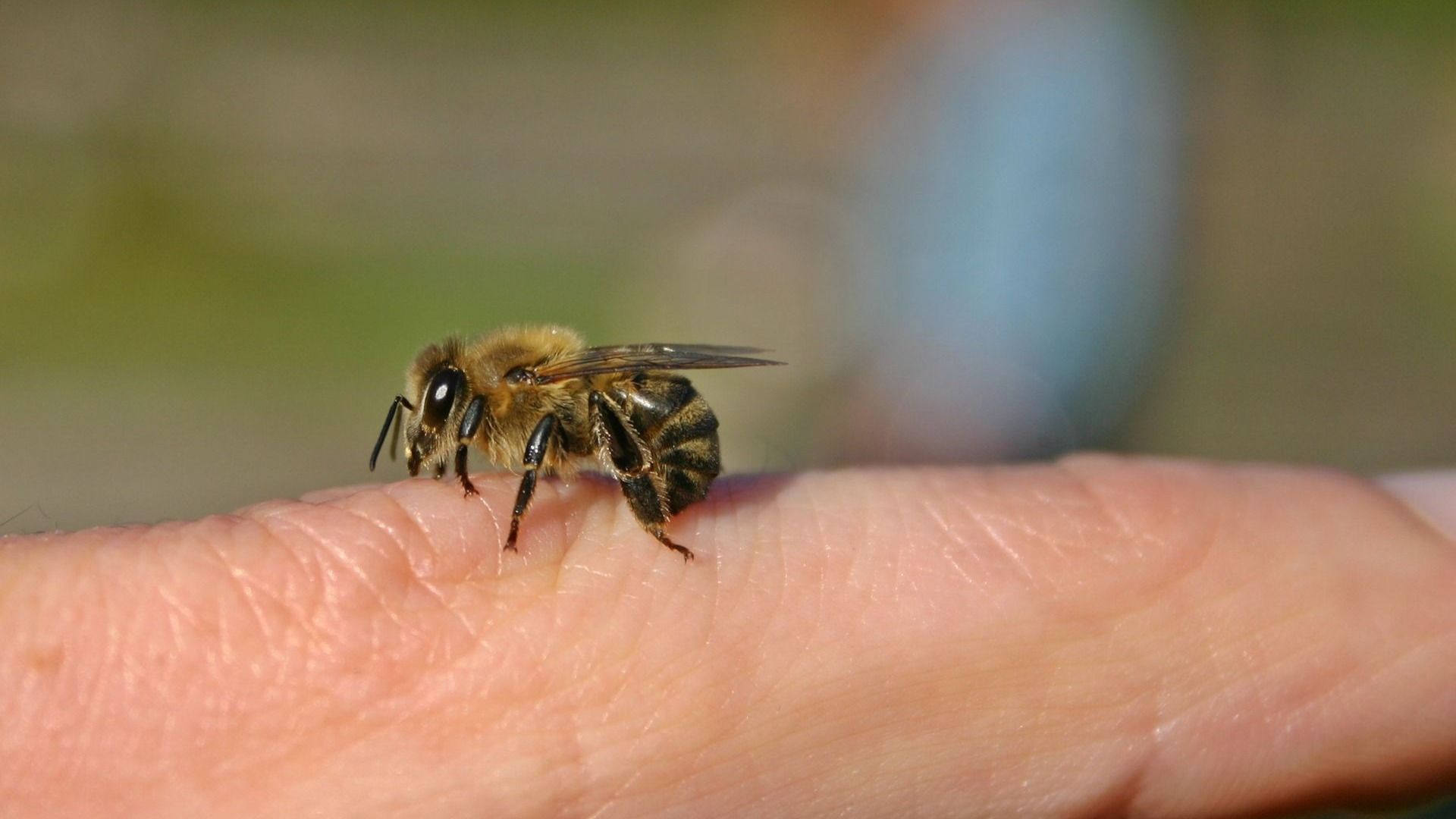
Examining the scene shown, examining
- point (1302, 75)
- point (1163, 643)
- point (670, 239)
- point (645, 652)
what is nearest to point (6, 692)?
point (645, 652)

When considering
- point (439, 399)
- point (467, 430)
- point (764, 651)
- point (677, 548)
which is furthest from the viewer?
point (439, 399)

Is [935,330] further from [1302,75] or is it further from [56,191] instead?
[56,191]

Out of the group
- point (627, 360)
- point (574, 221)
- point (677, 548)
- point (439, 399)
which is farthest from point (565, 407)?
point (574, 221)

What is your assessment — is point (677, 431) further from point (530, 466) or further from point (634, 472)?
point (530, 466)

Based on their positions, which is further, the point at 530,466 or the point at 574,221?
the point at 574,221

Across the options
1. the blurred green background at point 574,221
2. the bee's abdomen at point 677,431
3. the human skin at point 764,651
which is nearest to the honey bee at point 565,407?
the bee's abdomen at point 677,431
